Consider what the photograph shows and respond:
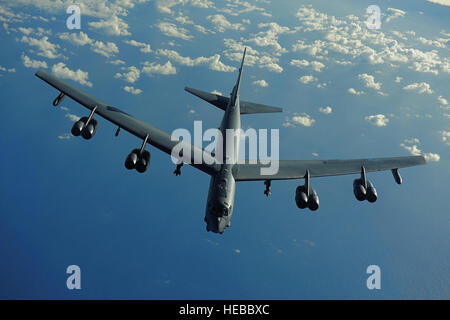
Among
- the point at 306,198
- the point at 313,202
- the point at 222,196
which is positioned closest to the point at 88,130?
the point at 222,196

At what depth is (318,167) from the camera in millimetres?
38094

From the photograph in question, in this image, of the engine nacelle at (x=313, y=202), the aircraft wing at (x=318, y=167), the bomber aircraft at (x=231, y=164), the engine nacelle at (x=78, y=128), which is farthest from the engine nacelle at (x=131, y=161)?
the engine nacelle at (x=313, y=202)

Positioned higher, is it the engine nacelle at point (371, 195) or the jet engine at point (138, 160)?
the jet engine at point (138, 160)

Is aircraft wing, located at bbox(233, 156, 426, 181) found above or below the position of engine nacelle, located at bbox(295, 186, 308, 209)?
above

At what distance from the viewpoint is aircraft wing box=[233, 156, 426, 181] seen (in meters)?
35.6

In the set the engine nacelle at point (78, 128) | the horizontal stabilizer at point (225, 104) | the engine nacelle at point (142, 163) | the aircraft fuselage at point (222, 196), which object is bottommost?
the aircraft fuselage at point (222, 196)

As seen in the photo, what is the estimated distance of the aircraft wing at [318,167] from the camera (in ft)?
117

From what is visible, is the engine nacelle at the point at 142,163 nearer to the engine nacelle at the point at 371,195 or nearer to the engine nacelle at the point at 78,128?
the engine nacelle at the point at 78,128

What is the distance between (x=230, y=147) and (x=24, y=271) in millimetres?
113576

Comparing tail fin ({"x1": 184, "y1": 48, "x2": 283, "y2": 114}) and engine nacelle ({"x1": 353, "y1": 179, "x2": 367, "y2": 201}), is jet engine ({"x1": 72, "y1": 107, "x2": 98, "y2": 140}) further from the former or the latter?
engine nacelle ({"x1": 353, "y1": 179, "x2": 367, "y2": 201})

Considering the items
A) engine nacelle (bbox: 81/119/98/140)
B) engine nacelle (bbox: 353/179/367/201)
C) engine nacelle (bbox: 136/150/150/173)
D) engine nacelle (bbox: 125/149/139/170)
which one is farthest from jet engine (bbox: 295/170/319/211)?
engine nacelle (bbox: 81/119/98/140)

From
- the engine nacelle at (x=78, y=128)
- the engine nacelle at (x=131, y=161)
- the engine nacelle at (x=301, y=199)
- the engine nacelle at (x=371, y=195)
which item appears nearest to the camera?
the engine nacelle at (x=301, y=199)

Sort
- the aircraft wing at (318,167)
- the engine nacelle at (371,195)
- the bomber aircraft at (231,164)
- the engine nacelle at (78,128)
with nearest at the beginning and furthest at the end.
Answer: the bomber aircraft at (231,164), the aircraft wing at (318,167), the engine nacelle at (371,195), the engine nacelle at (78,128)

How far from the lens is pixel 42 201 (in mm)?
138375
